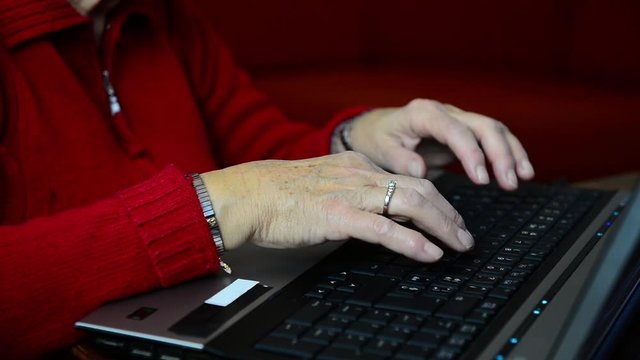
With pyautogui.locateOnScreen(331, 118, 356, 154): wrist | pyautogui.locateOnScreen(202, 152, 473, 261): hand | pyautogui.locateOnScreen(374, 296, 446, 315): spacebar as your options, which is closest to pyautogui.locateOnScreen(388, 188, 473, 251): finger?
pyautogui.locateOnScreen(202, 152, 473, 261): hand

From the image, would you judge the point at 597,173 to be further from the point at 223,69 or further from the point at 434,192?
the point at 434,192

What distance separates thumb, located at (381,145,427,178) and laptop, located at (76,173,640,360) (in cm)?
15

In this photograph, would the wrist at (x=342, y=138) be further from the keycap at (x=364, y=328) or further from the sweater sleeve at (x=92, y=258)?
the keycap at (x=364, y=328)

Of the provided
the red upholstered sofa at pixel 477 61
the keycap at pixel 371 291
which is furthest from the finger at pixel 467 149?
the red upholstered sofa at pixel 477 61

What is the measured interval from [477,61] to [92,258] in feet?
5.10

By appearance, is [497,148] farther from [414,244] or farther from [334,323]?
[334,323]

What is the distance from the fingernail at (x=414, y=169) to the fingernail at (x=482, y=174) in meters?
0.09

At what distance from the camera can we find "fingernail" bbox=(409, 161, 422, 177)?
916 millimetres

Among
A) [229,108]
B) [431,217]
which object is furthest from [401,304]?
[229,108]

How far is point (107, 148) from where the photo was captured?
0.98 m

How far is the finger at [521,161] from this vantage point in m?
0.86

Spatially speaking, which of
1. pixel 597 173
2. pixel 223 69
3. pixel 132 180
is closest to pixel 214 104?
pixel 223 69

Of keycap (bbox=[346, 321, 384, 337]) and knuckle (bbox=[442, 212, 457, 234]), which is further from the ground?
knuckle (bbox=[442, 212, 457, 234])

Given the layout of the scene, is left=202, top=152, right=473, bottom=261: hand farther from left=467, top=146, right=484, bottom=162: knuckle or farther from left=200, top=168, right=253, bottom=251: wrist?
left=467, top=146, right=484, bottom=162: knuckle
